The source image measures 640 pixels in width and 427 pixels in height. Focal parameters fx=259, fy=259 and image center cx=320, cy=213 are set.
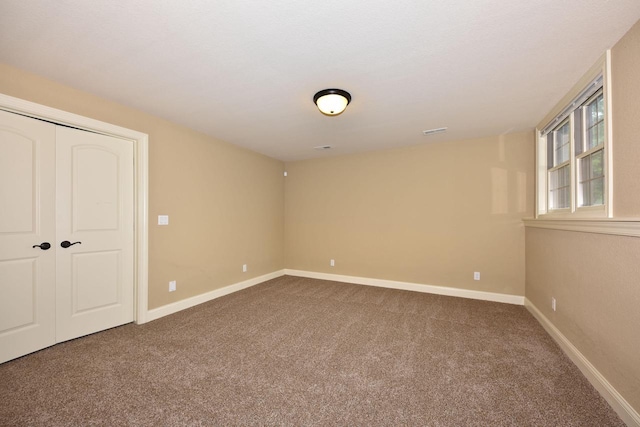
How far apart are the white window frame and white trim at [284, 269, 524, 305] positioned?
4.25 ft

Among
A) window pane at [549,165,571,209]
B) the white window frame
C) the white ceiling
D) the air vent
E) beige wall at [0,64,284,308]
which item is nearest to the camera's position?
the white ceiling

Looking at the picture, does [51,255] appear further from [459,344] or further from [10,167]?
[459,344]

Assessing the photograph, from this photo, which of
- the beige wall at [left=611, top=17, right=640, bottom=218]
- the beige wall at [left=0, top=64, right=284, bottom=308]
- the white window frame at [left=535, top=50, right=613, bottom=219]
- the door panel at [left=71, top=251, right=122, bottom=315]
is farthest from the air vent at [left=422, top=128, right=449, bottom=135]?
the door panel at [left=71, top=251, right=122, bottom=315]

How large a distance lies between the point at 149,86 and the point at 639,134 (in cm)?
381

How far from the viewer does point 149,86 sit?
248 cm

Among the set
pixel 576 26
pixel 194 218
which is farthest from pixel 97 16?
pixel 576 26

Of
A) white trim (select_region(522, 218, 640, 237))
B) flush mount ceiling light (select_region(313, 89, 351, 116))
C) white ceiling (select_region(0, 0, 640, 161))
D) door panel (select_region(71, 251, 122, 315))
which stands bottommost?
door panel (select_region(71, 251, 122, 315))

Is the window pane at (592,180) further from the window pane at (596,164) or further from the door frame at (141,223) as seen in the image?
the door frame at (141,223)

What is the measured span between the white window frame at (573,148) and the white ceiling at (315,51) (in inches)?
4.2

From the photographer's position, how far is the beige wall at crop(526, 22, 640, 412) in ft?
5.39

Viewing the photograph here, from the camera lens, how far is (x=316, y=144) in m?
4.41

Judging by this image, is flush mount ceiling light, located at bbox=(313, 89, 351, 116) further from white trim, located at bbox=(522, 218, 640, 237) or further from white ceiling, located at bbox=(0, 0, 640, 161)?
white trim, located at bbox=(522, 218, 640, 237)

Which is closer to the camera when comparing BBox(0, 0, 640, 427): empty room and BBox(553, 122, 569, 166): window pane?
BBox(0, 0, 640, 427): empty room

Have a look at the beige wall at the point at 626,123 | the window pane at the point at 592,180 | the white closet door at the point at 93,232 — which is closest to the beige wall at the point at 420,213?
the window pane at the point at 592,180
